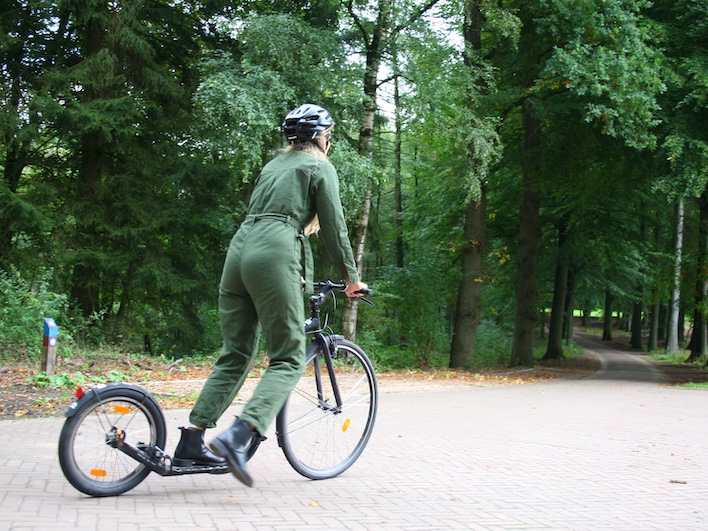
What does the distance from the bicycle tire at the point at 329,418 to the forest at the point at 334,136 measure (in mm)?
7445

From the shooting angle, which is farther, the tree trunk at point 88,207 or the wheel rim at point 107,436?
the tree trunk at point 88,207

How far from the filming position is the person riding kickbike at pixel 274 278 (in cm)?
391

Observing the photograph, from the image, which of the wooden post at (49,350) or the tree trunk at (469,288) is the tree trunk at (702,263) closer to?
the tree trunk at (469,288)

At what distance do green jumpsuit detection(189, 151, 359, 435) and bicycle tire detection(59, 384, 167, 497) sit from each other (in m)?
Answer: 0.26

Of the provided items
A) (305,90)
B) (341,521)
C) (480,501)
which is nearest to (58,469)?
(341,521)

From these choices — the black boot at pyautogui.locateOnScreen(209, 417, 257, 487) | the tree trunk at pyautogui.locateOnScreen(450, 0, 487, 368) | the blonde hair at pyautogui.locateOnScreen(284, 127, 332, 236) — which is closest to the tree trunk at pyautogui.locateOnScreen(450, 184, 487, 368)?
the tree trunk at pyautogui.locateOnScreen(450, 0, 487, 368)

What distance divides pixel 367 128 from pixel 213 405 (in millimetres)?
11602

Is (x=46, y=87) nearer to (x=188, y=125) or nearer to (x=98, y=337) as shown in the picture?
(x=188, y=125)

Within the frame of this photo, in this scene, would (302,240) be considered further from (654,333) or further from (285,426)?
(654,333)

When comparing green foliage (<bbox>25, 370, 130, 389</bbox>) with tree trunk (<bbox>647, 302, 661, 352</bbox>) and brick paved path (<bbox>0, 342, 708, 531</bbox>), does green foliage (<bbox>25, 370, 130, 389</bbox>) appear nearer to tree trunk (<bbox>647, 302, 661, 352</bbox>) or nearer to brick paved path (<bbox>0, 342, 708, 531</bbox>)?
brick paved path (<bbox>0, 342, 708, 531</bbox>)

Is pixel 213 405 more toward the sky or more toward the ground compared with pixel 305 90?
more toward the ground

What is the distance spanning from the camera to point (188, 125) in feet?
57.7

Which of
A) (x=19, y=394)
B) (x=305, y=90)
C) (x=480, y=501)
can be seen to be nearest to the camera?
(x=480, y=501)

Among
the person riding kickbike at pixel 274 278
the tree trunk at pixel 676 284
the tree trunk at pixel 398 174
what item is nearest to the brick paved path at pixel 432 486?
the person riding kickbike at pixel 274 278
